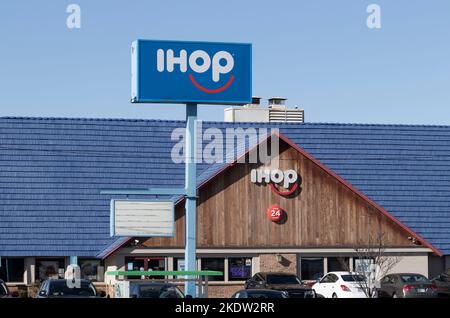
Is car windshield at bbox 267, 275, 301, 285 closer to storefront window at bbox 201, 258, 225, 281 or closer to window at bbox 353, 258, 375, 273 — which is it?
window at bbox 353, 258, 375, 273

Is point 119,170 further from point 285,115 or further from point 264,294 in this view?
point 264,294

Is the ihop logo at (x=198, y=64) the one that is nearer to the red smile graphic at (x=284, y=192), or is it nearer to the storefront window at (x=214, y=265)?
the red smile graphic at (x=284, y=192)

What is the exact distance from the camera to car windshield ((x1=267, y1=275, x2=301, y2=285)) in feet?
139

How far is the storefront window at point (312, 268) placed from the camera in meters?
49.8

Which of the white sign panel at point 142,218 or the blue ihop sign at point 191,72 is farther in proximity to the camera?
the white sign panel at point 142,218

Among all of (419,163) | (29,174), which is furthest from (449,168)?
(29,174)

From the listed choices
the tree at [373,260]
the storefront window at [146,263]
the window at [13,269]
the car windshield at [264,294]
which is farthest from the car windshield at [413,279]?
the window at [13,269]

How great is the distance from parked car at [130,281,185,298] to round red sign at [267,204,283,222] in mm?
20383

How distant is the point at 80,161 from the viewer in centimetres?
5122

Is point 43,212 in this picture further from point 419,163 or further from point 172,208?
point 419,163

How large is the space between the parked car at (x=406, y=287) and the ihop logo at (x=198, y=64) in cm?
1204

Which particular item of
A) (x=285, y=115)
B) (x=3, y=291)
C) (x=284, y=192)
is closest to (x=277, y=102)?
(x=285, y=115)

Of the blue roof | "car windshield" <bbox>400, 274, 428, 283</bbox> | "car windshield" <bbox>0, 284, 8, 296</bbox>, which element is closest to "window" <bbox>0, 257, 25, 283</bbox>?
the blue roof
